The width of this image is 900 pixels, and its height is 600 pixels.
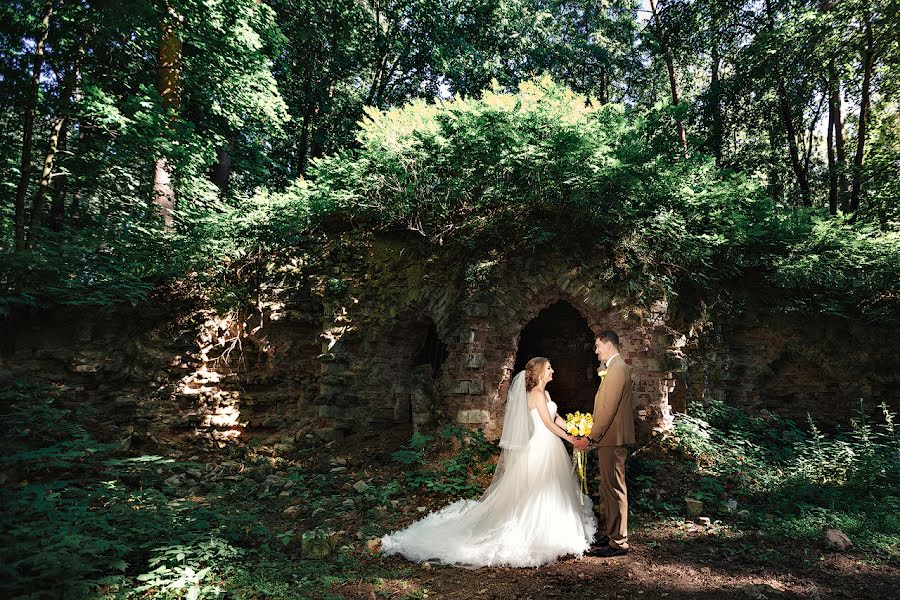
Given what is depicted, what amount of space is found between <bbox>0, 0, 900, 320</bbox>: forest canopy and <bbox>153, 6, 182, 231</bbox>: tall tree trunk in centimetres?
5

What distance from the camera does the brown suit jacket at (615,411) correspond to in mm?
4637

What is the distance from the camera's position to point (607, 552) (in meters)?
4.48

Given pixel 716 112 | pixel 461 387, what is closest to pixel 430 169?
pixel 461 387

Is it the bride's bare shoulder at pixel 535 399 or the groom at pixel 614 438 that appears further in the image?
the bride's bare shoulder at pixel 535 399

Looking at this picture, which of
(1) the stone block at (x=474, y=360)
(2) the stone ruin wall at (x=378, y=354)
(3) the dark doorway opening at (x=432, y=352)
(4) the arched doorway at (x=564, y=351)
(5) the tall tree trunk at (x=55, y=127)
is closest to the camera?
(1) the stone block at (x=474, y=360)

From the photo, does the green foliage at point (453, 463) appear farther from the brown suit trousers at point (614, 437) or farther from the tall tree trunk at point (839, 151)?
the tall tree trunk at point (839, 151)

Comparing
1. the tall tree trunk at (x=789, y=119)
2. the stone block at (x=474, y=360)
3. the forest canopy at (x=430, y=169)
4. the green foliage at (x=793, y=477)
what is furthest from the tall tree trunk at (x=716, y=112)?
the stone block at (x=474, y=360)

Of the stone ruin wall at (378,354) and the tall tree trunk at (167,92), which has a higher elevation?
the tall tree trunk at (167,92)

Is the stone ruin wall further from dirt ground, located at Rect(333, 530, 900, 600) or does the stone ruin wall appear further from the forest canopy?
dirt ground, located at Rect(333, 530, 900, 600)

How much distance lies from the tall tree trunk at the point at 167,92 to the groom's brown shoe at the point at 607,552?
30.6ft

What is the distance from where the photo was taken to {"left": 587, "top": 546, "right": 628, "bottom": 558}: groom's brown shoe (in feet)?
14.7

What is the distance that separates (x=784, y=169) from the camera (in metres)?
14.9

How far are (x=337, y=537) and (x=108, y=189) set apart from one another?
8.10 meters

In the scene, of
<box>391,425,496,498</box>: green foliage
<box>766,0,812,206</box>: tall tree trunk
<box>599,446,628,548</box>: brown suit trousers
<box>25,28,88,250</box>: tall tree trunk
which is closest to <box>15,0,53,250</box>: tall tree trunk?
<box>25,28,88,250</box>: tall tree trunk
